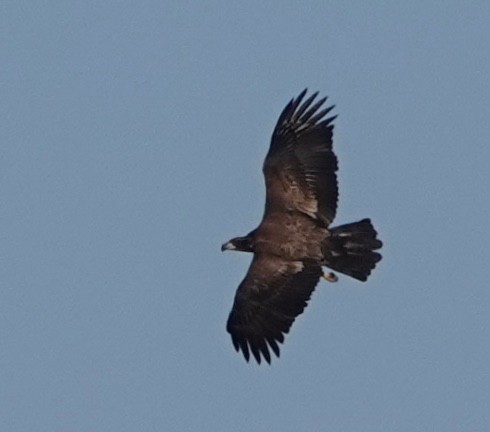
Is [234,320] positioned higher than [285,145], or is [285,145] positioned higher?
[285,145]

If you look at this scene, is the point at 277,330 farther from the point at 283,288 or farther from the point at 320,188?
→ the point at 320,188

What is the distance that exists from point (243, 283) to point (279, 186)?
125cm

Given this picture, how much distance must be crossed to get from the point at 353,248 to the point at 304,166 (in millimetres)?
1151

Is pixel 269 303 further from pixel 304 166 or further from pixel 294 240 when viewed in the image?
pixel 304 166

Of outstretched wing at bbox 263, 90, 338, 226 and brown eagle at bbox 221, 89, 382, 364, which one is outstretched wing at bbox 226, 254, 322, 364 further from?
outstretched wing at bbox 263, 90, 338, 226

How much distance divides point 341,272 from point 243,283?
1.19m

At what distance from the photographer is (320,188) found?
46.0 feet

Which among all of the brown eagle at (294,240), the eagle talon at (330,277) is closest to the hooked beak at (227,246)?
the brown eagle at (294,240)

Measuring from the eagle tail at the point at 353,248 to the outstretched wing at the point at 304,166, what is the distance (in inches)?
9.4

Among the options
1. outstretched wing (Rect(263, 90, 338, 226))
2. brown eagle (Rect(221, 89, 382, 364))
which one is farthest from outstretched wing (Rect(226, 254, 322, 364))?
outstretched wing (Rect(263, 90, 338, 226))

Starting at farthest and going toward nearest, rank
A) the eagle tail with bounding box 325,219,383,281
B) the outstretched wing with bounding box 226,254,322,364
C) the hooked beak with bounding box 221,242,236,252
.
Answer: the hooked beak with bounding box 221,242,236,252
the eagle tail with bounding box 325,219,383,281
the outstretched wing with bounding box 226,254,322,364

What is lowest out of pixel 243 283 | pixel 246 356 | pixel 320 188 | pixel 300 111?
pixel 246 356

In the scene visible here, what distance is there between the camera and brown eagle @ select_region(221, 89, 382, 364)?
45.3 ft

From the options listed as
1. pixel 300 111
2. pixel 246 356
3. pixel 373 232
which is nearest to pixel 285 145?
pixel 300 111
